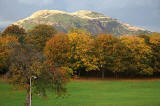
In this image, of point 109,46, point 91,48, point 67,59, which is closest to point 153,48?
point 109,46

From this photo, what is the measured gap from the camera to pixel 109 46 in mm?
84125

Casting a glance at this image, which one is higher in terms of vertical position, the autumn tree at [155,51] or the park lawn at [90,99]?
the autumn tree at [155,51]

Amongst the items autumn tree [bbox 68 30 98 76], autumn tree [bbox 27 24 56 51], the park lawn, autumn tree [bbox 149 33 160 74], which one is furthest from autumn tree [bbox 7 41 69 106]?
autumn tree [bbox 27 24 56 51]

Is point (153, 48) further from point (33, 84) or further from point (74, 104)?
point (33, 84)

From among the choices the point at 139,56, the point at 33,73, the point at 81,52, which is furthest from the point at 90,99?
the point at 139,56

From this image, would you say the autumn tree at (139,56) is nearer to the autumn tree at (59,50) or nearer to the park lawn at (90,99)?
the autumn tree at (59,50)

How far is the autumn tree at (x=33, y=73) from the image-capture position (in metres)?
27.8

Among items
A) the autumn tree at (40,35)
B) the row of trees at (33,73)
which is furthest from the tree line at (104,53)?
the row of trees at (33,73)

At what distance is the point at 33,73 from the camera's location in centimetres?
2767

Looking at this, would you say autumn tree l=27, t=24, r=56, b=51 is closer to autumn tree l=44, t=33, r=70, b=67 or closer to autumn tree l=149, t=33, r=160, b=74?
autumn tree l=44, t=33, r=70, b=67

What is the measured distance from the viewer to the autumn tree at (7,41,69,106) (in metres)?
27.8

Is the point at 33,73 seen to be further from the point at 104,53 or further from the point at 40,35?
the point at 40,35

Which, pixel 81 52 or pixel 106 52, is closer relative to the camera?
pixel 81 52

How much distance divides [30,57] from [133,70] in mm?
62636
